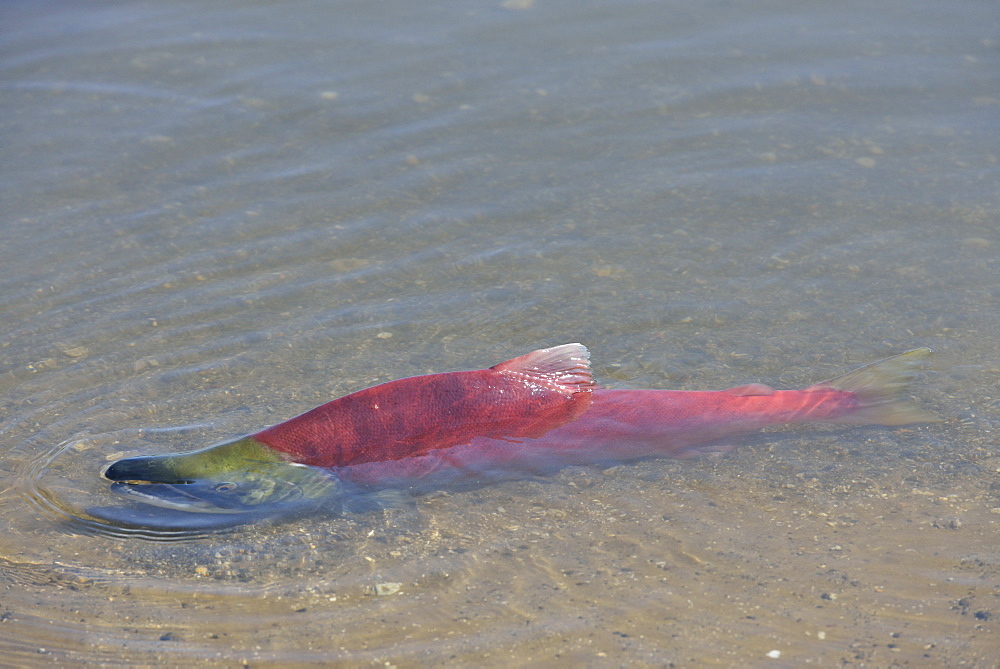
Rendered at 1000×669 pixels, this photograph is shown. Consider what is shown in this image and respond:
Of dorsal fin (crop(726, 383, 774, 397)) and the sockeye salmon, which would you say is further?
dorsal fin (crop(726, 383, 774, 397))

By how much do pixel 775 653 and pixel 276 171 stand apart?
5.53m

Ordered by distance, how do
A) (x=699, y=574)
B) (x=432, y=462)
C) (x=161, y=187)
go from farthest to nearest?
1. (x=161, y=187)
2. (x=432, y=462)
3. (x=699, y=574)

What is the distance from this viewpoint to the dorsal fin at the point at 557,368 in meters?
4.34

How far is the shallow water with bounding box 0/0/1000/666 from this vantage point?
12.8ft

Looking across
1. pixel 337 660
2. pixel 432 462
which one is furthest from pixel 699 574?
pixel 337 660

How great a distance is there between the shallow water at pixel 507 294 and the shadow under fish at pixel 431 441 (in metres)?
0.15

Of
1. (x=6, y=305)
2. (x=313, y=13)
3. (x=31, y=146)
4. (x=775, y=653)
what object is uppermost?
(x=313, y=13)

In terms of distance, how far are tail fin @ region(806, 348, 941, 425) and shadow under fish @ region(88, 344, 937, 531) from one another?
49 centimetres

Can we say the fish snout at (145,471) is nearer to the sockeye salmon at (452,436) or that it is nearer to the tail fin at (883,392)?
the sockeye salmon at (452,436)

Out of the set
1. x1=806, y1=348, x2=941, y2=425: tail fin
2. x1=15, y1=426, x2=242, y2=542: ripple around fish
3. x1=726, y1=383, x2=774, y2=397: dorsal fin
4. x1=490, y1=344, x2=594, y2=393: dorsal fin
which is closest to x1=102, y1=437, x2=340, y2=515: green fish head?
x1=15, y1=426, x2=242, y2=542: ripple around fish

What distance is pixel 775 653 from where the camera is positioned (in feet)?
11.9

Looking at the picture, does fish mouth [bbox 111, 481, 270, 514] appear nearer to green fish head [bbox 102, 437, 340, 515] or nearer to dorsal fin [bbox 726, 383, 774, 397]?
green fish head [bbox 102, 437, 340, 515]

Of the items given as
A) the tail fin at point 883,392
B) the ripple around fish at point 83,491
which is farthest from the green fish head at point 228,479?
the tail fin at point 883,392

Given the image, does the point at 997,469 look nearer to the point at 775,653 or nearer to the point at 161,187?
the point at 775,653
